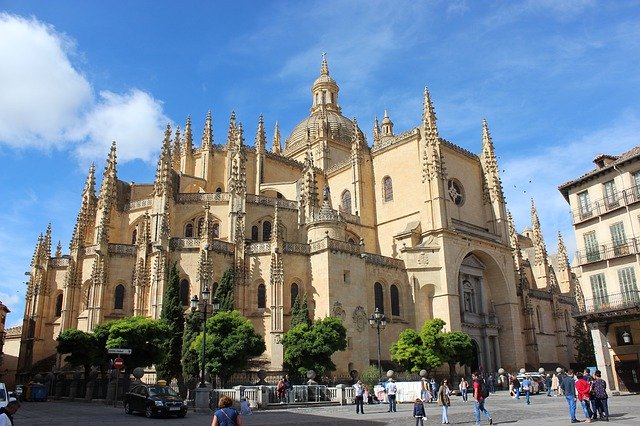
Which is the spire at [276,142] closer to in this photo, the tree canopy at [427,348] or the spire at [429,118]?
the spire at [429,118]

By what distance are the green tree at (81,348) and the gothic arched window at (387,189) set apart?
25.0 metres

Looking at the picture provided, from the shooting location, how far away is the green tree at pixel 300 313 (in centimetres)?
3288

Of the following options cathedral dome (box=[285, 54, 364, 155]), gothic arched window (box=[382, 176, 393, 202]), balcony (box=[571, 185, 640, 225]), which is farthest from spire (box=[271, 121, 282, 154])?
balcony (box=[571, 185, 640, 225])

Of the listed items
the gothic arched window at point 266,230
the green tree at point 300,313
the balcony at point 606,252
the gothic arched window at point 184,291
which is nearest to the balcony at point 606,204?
the balcony at point 606,252

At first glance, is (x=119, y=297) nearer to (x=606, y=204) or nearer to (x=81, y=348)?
(x=81, y=348)

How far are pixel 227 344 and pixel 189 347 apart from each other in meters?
3.15

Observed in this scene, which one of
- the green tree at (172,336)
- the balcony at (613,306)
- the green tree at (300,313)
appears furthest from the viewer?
the green tree at (300,313)

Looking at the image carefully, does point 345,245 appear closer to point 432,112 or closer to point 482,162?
point 432,112

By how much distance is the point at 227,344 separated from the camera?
92.9 ft

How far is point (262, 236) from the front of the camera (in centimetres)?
4072

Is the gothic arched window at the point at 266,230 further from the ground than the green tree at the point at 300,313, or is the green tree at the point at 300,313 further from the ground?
the gothic arched window at the point at 266,230

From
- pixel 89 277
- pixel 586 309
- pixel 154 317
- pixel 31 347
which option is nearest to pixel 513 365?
pixel 586 309

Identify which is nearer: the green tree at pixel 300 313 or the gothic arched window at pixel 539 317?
the green tree at pixel 300 313

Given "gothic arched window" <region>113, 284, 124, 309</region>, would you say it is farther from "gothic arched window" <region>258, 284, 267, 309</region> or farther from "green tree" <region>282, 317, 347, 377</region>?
"green tree" <region>282, 317, 347, 377</region>
